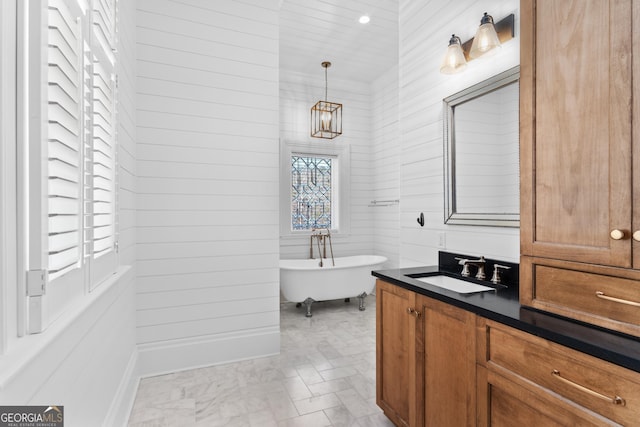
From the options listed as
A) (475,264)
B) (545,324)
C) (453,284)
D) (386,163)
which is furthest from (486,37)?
(386,163)

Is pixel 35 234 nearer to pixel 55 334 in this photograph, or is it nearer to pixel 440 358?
pixel 55 334

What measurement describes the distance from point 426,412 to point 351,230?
11.4 feet

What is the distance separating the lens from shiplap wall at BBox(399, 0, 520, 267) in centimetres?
197

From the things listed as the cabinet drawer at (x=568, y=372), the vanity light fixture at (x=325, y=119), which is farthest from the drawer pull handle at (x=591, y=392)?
the vanity light fixture at (x=325, y=119)

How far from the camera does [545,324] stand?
3.75 feet

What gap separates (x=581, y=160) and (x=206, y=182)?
8.28 feet

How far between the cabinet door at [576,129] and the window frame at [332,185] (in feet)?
11.6

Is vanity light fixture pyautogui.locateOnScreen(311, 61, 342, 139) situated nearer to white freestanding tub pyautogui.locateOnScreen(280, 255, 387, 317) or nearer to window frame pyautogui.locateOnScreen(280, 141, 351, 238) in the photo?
window frame pyautogui.locateOnScreen(280, 141, 351, 238)

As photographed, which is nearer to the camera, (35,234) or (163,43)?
(35,234)

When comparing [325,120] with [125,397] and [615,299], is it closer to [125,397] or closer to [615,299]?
[125,397]

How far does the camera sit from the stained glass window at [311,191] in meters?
4.81

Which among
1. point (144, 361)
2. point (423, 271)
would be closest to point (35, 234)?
point (423, 271)

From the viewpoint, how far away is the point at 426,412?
1.64 meters

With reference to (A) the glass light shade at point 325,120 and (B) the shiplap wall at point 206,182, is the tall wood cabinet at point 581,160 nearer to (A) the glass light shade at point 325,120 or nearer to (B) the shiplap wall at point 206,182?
(B) the shiplap wall at point 206,182
